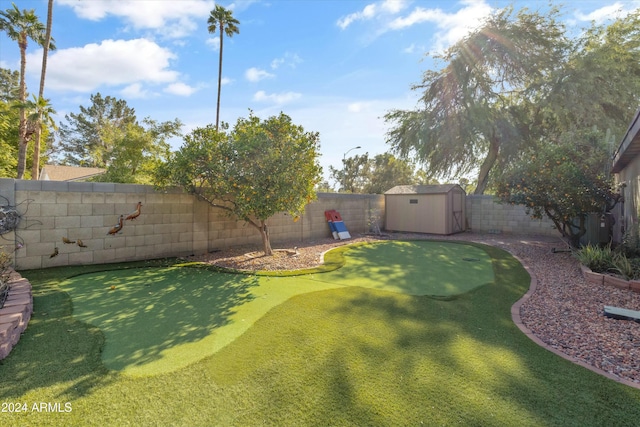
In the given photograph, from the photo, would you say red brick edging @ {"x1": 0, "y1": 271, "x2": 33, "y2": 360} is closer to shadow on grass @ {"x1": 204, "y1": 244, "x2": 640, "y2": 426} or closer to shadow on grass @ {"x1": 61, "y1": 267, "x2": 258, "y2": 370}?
shadow on grass @ {"x1": 61, "y1": 267, "x2": 258, "y2": 370}

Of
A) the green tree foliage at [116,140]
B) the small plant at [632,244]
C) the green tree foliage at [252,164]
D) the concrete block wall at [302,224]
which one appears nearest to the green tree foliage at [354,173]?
the concrete block wall at [302,224]

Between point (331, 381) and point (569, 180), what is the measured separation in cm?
718

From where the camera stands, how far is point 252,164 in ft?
20.0

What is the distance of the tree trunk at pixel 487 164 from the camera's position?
1495cm

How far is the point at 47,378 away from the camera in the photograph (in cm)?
216

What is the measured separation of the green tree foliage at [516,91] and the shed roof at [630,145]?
20.5 ft

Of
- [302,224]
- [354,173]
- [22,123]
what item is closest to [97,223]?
[302,224]

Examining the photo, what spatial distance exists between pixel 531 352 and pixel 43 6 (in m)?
19.1

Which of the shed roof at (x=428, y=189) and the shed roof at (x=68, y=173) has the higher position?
the shed roof at (x=68, y=173)

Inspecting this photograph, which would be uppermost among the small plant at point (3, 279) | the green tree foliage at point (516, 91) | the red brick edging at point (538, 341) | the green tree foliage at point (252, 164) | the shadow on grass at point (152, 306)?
the green tree foliage at point (516, 91)

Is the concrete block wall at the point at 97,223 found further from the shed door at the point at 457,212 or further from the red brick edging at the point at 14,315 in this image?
the shed door at the point at 457,212

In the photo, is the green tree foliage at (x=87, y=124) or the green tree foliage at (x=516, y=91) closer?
the green tree foliage at (x=516, y=91)

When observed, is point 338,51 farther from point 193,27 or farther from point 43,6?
point 43,6

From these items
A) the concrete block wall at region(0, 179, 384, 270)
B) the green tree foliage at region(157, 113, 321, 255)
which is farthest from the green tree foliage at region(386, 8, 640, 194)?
the concrete block wall at region(0, 179, 384, 270)
